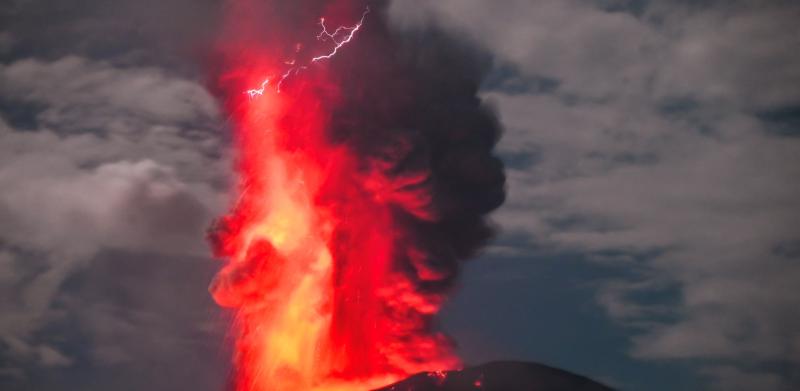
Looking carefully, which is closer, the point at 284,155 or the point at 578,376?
the point at 284,155

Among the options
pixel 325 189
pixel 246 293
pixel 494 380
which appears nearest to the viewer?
pixel 246 293

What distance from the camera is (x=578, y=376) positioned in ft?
151

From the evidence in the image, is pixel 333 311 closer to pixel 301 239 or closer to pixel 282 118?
pixel 301 239

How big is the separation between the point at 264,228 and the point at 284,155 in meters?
3.74

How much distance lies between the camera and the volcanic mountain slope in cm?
4088

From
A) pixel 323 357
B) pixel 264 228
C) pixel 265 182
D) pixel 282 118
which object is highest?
pixel 282 118

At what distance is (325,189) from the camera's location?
1196 inches

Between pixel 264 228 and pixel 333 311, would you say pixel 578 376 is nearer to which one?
pixel 333 311

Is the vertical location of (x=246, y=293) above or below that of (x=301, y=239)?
below

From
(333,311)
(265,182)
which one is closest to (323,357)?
(333,311)

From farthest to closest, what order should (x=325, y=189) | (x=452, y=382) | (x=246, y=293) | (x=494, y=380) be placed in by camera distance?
1. (x=494, y=380)
2. (x=452, y=382)
3. (x=325, y=189)
4. (x=246, y=293)

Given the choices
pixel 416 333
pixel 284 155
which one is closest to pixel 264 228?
pixel 284 155

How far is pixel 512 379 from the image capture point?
44.4m

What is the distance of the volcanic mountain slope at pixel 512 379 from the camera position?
4088cm
